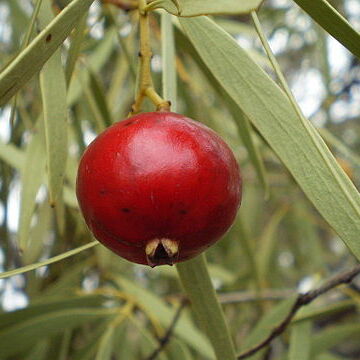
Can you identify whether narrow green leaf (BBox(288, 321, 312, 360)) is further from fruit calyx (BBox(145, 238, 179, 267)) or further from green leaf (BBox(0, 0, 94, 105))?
green leaf (BBox(0, 0, 94, 105))

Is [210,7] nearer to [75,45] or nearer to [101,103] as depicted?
[75,45]

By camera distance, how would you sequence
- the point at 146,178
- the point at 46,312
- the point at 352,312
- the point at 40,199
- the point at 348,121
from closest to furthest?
the point at 146,178
the point at 46,312
the point at 40,199
the point at 352,312
the point at 348,121

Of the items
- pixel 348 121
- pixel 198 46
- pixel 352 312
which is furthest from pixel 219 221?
pixel 348 121

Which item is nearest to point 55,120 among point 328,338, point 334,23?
point 334,23

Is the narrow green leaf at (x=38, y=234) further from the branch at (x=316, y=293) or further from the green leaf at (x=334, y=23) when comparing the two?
the green leaf at (x=334, y=23)

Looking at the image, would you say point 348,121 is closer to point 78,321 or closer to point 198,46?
point 78,321

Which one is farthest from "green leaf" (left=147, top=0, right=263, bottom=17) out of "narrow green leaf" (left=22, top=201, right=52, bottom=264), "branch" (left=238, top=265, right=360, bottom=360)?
"narrow green leaf" (left=22, top=201, right=52, bottom=264)
